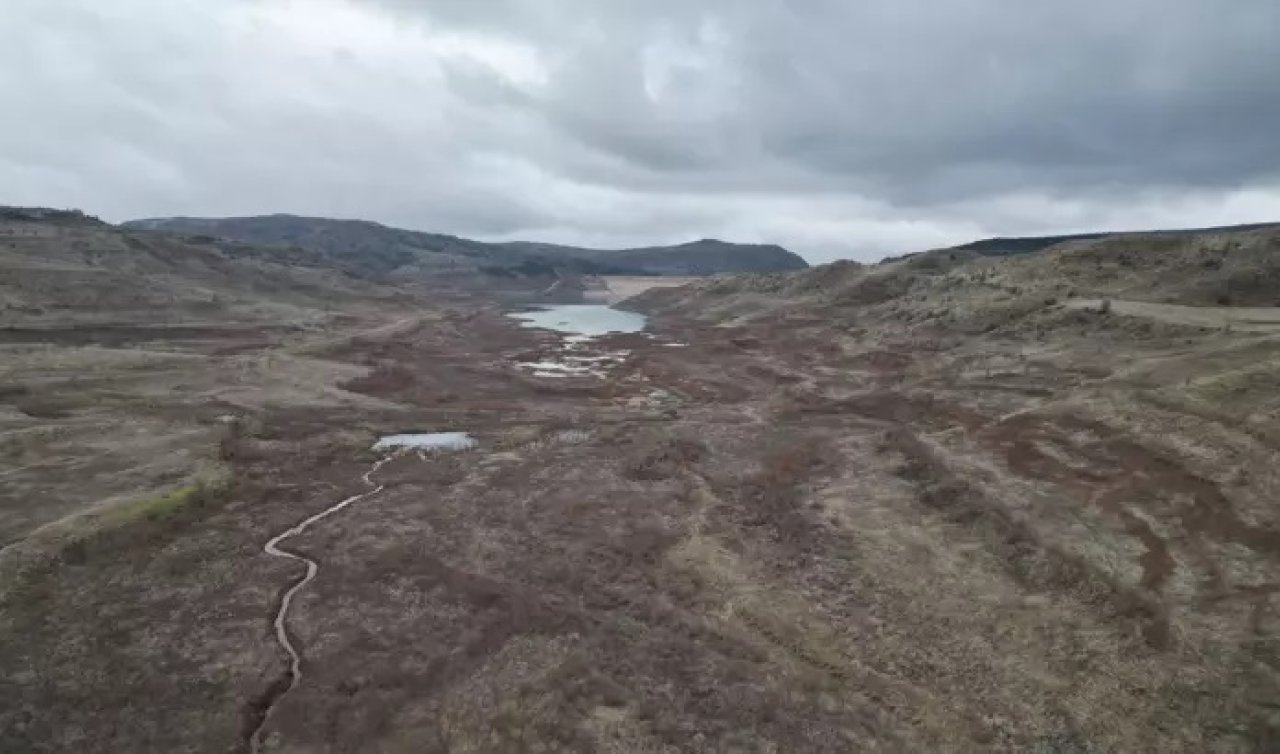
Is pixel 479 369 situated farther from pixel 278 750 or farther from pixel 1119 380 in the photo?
pixel 278 750

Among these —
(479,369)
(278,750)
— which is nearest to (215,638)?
(278,750)

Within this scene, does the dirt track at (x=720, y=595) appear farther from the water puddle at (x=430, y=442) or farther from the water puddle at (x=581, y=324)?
the water puddle at (x=581, y=324)

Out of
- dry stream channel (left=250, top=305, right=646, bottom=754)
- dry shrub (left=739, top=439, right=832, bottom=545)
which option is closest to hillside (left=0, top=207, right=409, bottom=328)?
dry stream channel (left=250, top=305, right=646, bottom=754)

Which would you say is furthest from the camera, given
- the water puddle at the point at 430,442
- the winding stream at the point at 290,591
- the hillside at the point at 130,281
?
the hillside at the point at 130,281

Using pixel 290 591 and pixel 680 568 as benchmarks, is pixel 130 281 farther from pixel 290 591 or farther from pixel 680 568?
pixel 680 568


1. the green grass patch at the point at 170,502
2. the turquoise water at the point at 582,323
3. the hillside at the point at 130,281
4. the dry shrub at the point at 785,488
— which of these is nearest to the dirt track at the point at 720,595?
the dry shrub at the point at 785,488

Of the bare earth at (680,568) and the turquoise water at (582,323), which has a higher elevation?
the bare earth at (680,568)

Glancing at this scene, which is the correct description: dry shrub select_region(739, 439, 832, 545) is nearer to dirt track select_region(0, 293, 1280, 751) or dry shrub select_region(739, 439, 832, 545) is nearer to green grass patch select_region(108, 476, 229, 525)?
dirt track select_region(0, 293, 1280, 751)
